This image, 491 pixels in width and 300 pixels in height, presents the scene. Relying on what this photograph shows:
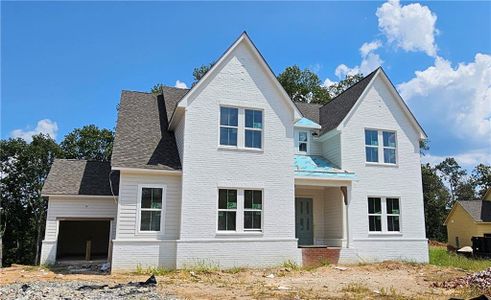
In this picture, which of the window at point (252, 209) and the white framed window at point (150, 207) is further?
the window at point (252, 209)

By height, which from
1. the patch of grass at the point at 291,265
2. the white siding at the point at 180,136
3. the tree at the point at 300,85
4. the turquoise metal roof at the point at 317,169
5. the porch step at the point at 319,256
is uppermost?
the tree at the point at 300,85

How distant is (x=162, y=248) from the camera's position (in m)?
16.1

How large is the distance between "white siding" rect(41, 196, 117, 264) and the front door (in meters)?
8.76

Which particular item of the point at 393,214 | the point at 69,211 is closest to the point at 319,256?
the point at 393,214

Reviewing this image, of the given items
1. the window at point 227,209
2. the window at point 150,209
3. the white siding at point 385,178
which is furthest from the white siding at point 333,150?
the window at point 150,209

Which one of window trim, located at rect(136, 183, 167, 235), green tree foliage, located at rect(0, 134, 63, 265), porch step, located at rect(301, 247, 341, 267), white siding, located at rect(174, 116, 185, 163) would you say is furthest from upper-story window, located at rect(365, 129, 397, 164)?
green tree foliage, located at rect(0, 134, 63, 265)

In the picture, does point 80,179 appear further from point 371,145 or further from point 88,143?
point 88,143

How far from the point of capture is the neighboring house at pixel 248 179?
16.3 m

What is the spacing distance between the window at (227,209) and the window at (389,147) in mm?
8553

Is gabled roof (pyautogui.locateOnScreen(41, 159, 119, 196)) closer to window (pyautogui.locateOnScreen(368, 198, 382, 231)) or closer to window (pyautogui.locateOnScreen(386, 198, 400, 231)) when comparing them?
window (pyautogui.locateOnScreen(368, 198, 382, 231))

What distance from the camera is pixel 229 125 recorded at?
1775cm

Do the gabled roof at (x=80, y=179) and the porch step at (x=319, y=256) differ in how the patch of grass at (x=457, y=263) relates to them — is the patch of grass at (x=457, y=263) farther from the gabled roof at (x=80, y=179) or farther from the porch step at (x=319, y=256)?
the gabled roof at (x=80, y=179)

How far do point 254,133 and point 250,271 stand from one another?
579 cm

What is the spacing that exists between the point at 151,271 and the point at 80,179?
786 cm
